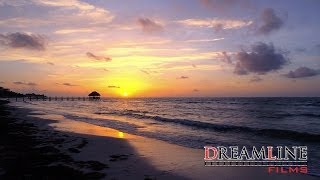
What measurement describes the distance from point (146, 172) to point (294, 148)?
1145 centimetres

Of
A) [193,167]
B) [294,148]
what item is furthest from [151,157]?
[294,148]

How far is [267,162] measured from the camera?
48.9 ft

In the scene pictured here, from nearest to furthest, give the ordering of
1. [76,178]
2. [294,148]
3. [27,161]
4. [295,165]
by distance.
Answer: [76,178]
[27,161]
[295,165]
[294,148]

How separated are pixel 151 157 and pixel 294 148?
9365 millimetres

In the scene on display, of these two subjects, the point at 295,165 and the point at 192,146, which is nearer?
the point at 295,165

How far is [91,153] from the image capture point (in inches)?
644

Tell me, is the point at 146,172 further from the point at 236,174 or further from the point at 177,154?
the point at 177,154

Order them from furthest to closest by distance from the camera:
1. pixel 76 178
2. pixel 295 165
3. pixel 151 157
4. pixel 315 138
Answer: pixel 315 138 → pixel 151 157 → pixel 295 165 → pixel 76 178

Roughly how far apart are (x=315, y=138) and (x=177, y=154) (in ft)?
43.6

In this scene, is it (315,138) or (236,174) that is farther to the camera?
(315,138)

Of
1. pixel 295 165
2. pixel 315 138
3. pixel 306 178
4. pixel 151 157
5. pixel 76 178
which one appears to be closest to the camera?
pixel 76 178

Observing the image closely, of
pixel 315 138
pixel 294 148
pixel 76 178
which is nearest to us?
pixel 76 178

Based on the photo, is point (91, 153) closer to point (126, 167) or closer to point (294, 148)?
point (126, 167)

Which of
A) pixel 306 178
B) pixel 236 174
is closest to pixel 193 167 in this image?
pixel 236 174
